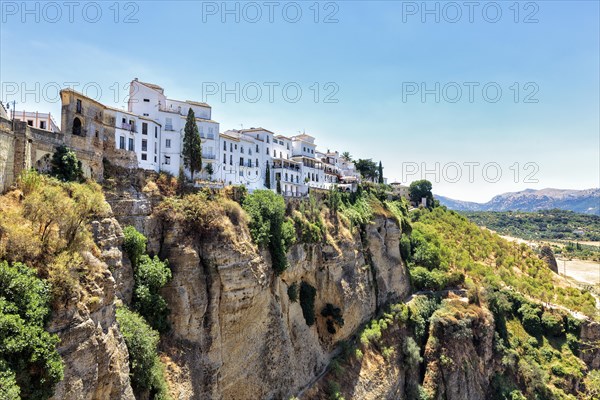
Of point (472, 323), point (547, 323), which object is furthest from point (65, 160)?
point (547, 323)

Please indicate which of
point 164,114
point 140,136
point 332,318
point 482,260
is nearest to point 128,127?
point 140,136

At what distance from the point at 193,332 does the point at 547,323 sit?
1906 inches

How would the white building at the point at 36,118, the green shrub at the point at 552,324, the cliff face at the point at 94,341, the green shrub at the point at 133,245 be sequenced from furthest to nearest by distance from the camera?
1. the green shrub at the point at 552,324
2. the white building at the point at 36,118
3. the green shrub at the point at 133,245
4. the cliff face at the point at 94,341

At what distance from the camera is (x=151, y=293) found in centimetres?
2431

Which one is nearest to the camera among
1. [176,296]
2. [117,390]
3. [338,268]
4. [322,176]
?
[117,390]

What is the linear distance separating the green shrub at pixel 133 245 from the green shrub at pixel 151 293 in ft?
1.68

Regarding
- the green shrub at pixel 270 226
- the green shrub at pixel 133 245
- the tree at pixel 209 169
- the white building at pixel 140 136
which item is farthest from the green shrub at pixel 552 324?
the green shrub at pixel 133 245

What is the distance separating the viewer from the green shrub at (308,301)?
36.7 meters

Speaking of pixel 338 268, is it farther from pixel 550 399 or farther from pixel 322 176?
pixel 550 399

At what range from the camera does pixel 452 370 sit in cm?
4406

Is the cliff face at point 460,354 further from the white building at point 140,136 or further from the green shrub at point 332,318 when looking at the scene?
the white building at point 140,136

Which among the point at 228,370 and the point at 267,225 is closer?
the point at 228,370

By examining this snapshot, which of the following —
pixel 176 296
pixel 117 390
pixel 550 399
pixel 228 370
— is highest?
pixel 176 296

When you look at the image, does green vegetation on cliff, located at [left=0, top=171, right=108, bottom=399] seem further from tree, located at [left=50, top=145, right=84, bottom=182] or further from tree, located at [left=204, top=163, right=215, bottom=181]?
tree, located at [left=204, top=163, right=215, bottom=181]
